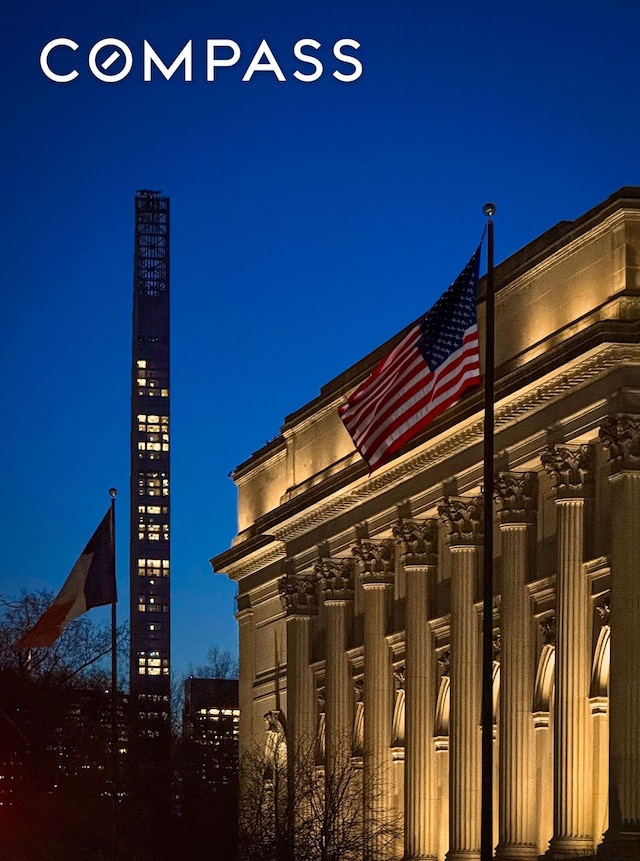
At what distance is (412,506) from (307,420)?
49.7ft

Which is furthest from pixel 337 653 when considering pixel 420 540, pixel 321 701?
pixel 420 540

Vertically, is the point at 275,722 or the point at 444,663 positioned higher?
the point at 444,663

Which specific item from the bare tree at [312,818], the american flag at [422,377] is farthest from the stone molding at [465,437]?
the bare tree at [312,818]

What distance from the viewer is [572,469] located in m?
67.7

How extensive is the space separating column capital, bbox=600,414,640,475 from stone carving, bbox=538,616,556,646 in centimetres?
643

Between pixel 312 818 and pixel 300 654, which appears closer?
pixel 312 818

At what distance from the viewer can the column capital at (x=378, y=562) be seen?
85.5 metres

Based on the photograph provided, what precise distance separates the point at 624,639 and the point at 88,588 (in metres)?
23.3

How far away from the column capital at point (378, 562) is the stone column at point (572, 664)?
18.1 metres

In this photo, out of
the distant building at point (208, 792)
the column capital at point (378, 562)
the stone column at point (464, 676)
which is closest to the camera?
the stone column at point (464, 676)

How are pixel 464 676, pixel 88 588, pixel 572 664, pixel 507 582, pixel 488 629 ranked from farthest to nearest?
pixel 88 588 < pixel 464 676 < pixel 507 582 < pixel 572 664 < pixel 488 629

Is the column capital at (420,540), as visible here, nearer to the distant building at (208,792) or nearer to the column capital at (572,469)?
the column capital at (572,469)

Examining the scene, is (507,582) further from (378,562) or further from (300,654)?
(300,654)

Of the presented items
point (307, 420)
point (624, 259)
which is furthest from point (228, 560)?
point (624, 259)
